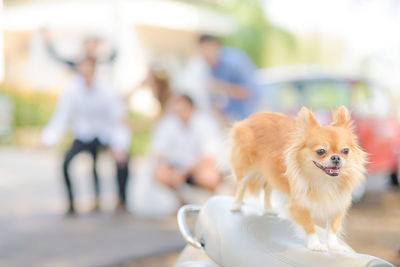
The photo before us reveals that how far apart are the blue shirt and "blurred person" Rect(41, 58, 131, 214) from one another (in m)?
1.06

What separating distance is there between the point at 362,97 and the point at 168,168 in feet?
7.90

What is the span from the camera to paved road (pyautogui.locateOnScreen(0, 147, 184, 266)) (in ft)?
11.0

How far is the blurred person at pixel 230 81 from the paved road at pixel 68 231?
49.0 inches

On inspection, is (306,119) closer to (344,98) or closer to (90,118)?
(90,118)

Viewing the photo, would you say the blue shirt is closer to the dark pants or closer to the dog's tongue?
the dark pants

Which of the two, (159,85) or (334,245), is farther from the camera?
(159,85)

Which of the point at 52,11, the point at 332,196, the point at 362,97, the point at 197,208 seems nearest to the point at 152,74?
the point at 362,97

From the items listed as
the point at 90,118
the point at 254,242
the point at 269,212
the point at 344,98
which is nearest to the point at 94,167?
the point at 90,118

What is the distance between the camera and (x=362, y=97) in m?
5.19

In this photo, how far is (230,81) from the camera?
461 cm

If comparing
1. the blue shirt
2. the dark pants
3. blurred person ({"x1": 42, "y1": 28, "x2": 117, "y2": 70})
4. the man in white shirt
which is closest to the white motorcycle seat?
the man in white shirt

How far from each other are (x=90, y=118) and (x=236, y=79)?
1496 mm

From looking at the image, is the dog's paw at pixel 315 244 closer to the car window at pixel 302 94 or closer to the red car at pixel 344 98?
the red car at pixel 344 98

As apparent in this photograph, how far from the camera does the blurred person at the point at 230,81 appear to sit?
176 inches
